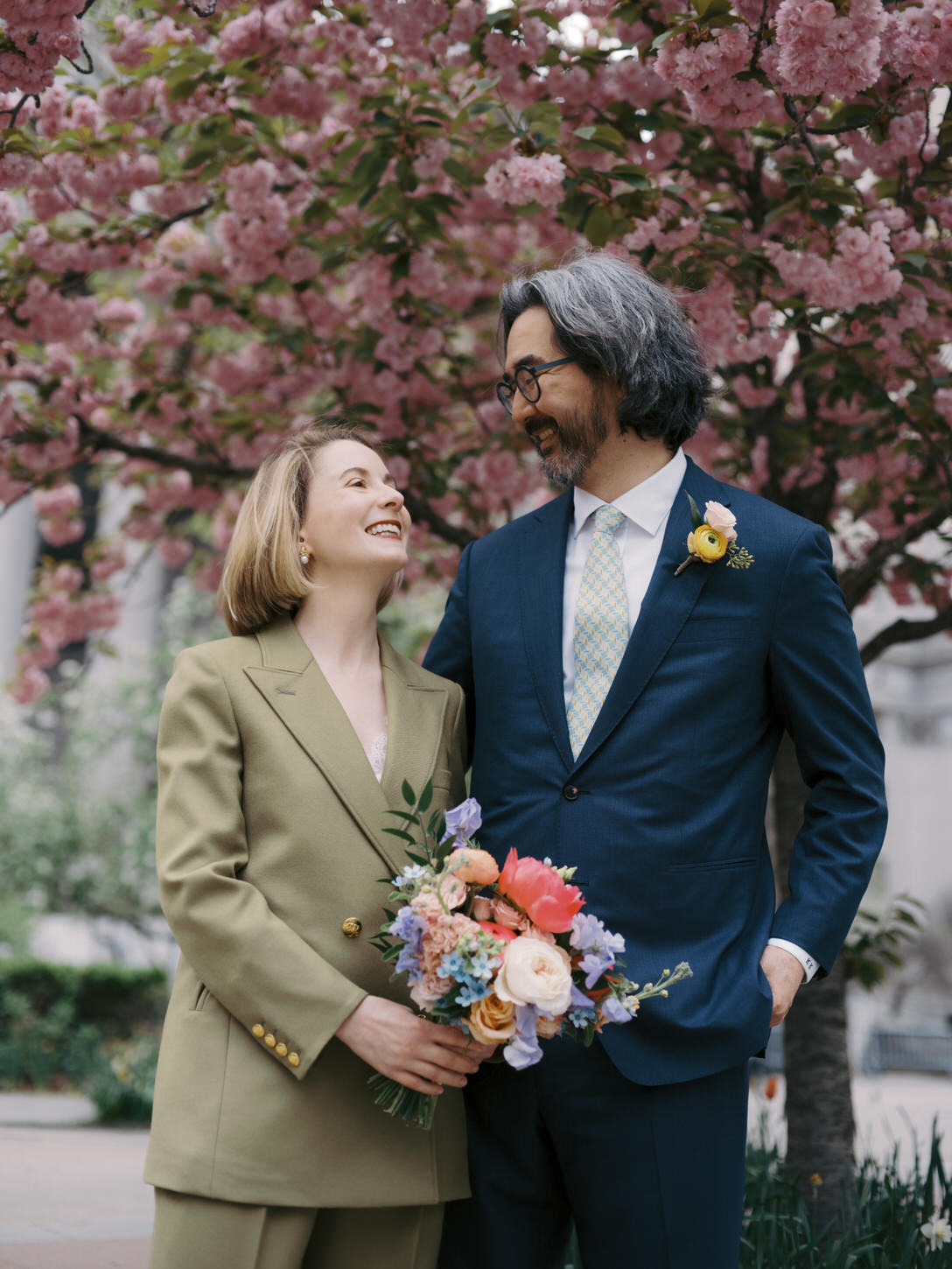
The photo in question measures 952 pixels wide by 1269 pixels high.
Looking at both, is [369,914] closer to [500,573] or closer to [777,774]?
[500,573]

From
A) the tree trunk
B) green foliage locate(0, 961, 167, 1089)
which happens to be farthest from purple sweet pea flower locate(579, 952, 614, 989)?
green foliage locate(0, 961, 167, 1089)

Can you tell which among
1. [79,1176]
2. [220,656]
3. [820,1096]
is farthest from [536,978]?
[79,1176]

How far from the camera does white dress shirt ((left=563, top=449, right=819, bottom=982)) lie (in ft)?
7.22

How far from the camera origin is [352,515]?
2236mm

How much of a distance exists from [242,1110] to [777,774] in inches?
113

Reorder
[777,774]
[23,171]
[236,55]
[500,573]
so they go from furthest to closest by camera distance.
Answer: [777,774] < [236,55] < [23,171] < [500,573]

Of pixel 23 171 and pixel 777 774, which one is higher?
pixel 23 171

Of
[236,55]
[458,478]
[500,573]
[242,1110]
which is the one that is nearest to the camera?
[242,1110]

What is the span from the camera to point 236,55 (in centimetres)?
370

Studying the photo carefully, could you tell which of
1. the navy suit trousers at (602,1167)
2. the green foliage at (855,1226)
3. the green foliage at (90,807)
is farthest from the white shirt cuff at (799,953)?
the green foliage at (90,807)

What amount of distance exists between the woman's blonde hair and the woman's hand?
755mm

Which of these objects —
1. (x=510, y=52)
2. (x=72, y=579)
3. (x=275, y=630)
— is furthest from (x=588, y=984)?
(x=72, y=579)

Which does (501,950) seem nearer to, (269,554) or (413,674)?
(413,674)

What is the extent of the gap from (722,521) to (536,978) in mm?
902
